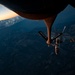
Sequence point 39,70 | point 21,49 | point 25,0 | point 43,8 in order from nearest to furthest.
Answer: point 25,0 < point 43,8 < point 39,70 < point 21,49

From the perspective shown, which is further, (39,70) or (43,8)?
(39,70)

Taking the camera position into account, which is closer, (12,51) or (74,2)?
(74,2)

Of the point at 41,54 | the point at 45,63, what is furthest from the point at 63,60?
the point at 41,54

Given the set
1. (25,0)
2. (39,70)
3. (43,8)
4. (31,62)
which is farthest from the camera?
(31,62)

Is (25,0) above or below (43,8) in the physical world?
above

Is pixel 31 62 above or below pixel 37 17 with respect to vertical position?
below

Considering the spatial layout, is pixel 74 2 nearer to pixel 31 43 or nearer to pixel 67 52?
pixel 67 52

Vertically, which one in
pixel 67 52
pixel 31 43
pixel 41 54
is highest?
pixel 31 43

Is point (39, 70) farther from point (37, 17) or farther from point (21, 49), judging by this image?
point (37, 17)

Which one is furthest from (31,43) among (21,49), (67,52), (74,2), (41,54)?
(74,2)
